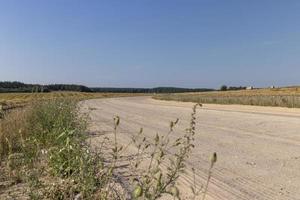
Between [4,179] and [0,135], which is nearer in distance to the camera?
[4,179]

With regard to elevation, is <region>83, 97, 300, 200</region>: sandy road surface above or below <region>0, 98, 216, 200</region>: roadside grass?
below

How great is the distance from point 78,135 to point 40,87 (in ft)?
22.2

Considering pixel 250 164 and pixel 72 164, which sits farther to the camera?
pixel 250 164

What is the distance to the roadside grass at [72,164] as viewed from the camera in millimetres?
3811

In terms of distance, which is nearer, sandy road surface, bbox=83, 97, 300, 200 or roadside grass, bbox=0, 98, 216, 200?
roadside grass, bbox=0, 98, 216, 200

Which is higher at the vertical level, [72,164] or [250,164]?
[72,164]

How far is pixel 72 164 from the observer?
5.53 metres

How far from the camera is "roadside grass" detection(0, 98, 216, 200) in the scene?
3.81m

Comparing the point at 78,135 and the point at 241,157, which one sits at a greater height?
the point at 78,135

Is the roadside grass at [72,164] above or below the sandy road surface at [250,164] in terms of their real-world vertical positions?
above

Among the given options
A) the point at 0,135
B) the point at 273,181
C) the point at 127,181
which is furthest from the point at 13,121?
the point at 273,181

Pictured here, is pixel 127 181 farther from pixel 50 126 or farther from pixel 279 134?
pixel 279 134

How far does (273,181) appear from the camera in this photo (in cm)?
798

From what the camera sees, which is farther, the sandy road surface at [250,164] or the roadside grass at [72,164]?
the sandy road surface at [250,164]
